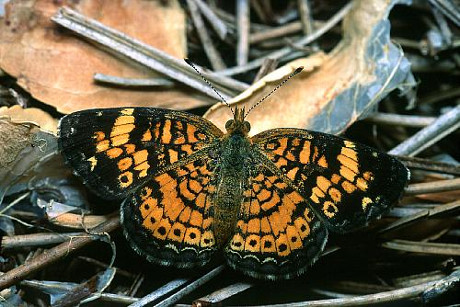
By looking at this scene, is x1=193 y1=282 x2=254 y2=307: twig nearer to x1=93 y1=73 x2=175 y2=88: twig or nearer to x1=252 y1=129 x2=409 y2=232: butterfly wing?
x1=252 y1=129 x2=409 y2=232: butterfly wing

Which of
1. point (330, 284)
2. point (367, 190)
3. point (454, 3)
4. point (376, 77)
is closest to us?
point (367, 190)

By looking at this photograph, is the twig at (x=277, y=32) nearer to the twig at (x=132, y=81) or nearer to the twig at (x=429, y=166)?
the twig at (x=132, y=81)

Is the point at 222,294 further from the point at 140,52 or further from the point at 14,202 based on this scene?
the point at 140,52

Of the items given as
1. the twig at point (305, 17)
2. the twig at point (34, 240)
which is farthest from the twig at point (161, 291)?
the twig at point (305, 17)

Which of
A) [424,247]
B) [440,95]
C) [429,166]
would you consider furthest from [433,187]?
[440,95]

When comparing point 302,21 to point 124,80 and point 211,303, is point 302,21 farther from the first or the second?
point 211,303

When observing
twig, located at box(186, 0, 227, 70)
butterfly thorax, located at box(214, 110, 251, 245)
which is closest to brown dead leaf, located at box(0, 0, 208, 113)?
twig, located at box(186, 0, 227, 70)

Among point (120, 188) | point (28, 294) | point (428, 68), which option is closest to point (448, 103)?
point (428, 68)
